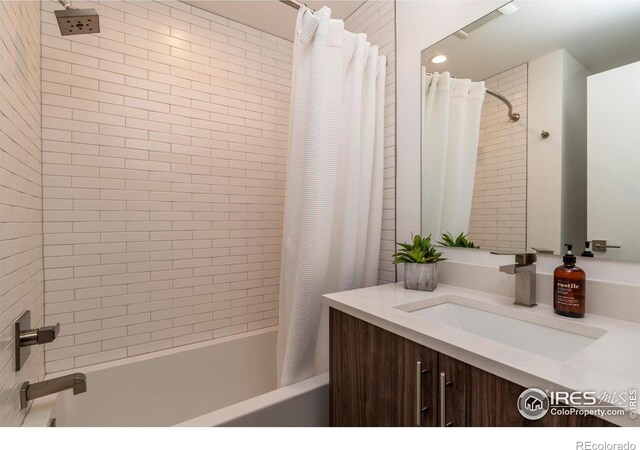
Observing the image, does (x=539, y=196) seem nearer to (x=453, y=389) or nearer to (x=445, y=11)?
(x=453, y=389)

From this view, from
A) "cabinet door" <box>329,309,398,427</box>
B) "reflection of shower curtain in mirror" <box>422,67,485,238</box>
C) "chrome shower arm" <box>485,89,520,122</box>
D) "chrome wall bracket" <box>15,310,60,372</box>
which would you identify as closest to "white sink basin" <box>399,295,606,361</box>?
"cabinet door" <box>329,309,398,427</box>

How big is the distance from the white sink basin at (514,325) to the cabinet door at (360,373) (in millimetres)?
182

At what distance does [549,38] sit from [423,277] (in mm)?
981

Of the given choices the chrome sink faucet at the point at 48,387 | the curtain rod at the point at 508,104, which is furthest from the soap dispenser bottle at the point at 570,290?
the chrome sink faucet at the point at 48,387

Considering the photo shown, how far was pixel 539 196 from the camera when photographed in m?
1.13

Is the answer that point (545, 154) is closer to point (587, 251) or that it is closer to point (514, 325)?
point (587, 251)

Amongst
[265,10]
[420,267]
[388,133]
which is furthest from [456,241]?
[265,10]

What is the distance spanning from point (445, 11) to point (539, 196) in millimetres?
958

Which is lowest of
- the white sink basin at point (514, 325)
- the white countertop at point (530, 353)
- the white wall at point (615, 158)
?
the white sink basin at point (514, 325)

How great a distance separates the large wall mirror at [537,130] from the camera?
37.6 inches

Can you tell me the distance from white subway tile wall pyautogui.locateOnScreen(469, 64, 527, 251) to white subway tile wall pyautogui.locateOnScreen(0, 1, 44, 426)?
5.54 ft

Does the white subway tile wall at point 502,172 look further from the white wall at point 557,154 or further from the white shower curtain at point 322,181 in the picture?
the white shower curtain at point 322,181

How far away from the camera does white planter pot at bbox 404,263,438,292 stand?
1292mm

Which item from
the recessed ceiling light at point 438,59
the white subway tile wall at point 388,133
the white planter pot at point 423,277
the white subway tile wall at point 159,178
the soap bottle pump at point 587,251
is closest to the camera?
the soap bottle pump at point 587,251
